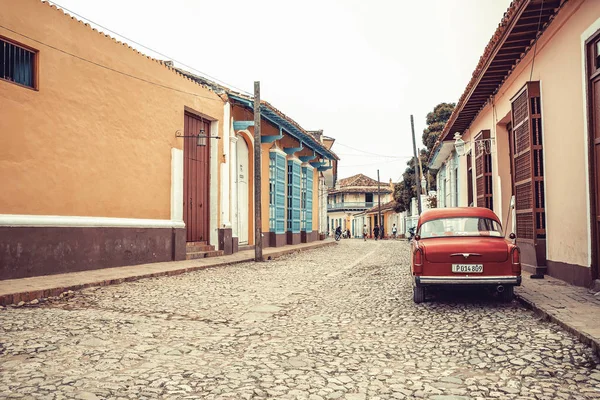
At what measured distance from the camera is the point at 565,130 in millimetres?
8219

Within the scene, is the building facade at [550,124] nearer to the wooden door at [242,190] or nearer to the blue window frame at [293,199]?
the wooden door at [242,190]

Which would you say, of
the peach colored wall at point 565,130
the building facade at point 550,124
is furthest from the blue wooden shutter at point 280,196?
the peach colored wall at point 565,130

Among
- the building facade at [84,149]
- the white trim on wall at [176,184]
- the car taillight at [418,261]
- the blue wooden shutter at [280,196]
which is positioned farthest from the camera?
the blue wooden shutter at [280,196]

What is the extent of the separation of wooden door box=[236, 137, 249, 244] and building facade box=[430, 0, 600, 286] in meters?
9.04

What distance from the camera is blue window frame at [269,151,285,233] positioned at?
2112 cm

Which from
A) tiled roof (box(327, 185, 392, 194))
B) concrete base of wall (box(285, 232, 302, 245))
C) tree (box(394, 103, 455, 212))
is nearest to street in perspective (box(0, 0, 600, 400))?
concrete base of wall (box(285, 232, 302, 245))

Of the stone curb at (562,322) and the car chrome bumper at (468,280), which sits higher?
the car chrome bumper at (468,280)

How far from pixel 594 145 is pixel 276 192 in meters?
15.1

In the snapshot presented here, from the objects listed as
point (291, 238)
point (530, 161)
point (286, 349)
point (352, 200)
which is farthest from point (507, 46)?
point (352, 200)

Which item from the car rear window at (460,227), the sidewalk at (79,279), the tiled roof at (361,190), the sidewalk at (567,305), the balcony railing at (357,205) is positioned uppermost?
the tiled roof at (361,190)

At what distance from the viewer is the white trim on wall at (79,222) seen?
29.1 feet

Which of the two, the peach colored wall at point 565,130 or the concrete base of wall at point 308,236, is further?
the concrete base of wall at point 308,236

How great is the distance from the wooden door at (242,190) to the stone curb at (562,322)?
12860 millimetres

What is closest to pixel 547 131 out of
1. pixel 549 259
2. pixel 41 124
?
pixel 549 259
